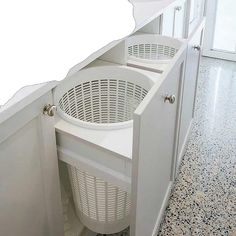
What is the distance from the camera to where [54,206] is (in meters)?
1.01

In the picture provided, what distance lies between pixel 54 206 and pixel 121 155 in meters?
0.30

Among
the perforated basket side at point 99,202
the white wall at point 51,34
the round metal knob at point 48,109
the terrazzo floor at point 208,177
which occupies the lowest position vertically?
the terrazzo floor at point 208,177

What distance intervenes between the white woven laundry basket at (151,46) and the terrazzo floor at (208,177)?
64 centimetres

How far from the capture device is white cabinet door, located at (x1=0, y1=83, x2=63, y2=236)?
0.74m

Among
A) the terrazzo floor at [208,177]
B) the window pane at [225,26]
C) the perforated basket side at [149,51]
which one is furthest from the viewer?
the window pane at [225,26]

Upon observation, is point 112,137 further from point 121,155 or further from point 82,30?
point 82,30

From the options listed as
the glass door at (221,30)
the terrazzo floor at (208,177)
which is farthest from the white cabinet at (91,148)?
the glass door at (221,30)

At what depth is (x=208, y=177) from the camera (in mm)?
1755

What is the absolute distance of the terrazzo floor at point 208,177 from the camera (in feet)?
4.86

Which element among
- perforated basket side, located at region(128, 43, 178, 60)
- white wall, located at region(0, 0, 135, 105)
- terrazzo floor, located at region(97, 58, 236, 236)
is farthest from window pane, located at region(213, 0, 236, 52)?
white wall, located at region(0, 0, 135, 105)

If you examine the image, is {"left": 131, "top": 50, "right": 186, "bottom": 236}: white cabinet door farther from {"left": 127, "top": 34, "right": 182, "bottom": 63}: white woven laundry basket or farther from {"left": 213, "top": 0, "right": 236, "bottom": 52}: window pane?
{"left": 213, "top": 0, "right": 236, "bottom": 52}: window pane

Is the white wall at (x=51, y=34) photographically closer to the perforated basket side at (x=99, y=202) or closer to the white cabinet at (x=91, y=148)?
the white cabinet at (x=91, y=148)

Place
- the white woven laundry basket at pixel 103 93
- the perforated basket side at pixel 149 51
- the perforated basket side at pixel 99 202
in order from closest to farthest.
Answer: the perforated basket side at pixel 99 202 < the white woven laundry basket at pixel 103 93 < the perforated basket side at pixel 149 51

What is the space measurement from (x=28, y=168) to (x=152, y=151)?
0.35 meters
